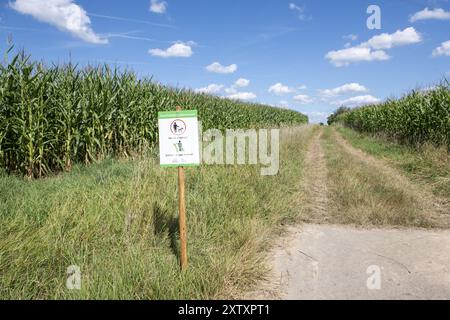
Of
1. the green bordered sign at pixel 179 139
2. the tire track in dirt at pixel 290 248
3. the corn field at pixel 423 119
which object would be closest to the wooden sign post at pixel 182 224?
the green bordered sign at pixel 179 139

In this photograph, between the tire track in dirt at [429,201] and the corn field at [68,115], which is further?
the corn field at [68,115]

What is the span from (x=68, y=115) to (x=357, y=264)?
6909 mm

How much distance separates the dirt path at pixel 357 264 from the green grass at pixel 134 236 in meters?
0.34

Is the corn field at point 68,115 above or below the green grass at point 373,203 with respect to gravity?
above

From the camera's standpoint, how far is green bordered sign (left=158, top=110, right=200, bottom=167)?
348 centimetres

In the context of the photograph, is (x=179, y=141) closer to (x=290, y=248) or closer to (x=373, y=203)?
(x=290, y=248)

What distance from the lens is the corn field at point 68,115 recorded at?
273 inches

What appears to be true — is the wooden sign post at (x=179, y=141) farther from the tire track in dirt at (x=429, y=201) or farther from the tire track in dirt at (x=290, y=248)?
the tire track in dirt at (x=429, y=201)

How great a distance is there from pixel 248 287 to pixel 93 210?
7.40ft

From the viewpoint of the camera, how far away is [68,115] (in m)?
7.73

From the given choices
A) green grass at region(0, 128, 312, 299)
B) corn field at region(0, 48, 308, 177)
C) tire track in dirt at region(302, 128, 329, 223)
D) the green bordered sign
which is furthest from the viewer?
corn field at region(0, 48, 308, 177)

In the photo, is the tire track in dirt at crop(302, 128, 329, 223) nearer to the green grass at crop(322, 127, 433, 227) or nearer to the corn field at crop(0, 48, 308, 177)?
the green grass at crop(322, 127, 433, 227)

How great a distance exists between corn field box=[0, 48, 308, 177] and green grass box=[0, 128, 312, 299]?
134 centimetres

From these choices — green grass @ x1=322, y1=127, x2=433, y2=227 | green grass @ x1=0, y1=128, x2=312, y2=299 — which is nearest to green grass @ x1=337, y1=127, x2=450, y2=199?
green grass @ x1=322, y1=127, x2=433, y2=227
